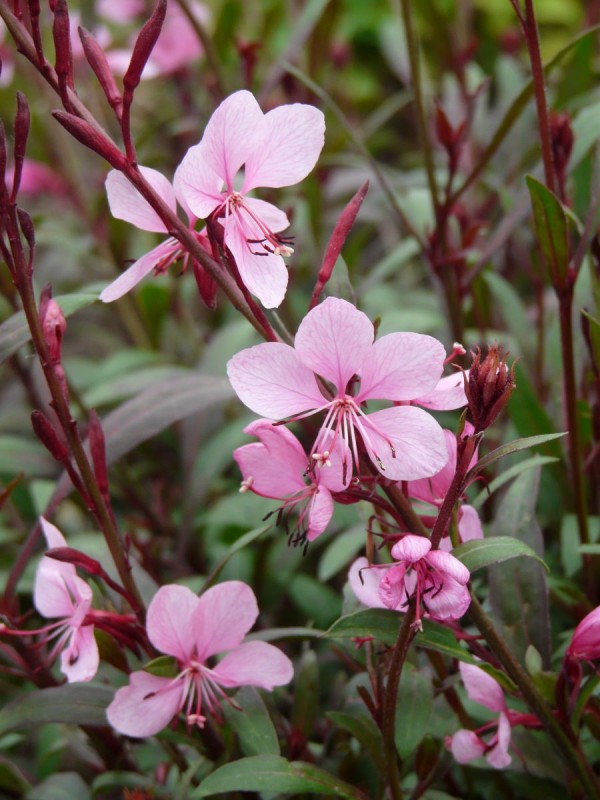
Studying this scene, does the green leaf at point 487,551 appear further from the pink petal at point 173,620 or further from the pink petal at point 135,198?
the pink petal at point 135,198

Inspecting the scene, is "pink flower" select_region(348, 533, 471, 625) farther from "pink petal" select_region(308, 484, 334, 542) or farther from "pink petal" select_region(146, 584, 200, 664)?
"pink petal" select_region(146, 584, 200, 664)

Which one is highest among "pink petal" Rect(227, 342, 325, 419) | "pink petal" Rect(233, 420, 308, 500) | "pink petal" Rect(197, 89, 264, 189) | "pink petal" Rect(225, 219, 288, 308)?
"pink petal" Rect(197, 89, 264, 189)

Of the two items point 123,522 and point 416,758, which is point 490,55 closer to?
point 123,522

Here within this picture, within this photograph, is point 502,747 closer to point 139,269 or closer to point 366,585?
point 366,585

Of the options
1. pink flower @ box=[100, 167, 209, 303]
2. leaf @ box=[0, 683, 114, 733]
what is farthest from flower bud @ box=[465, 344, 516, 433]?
leaf @ box=[0, 683, 114, 733]

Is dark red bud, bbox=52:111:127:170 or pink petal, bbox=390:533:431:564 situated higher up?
dark red bud, bbox=52:111:127:170

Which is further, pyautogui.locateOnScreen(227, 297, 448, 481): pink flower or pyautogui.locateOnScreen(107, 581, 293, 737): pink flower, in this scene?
pyautogui.locateOnScreen(107, 581, 293, 737): pink flower
